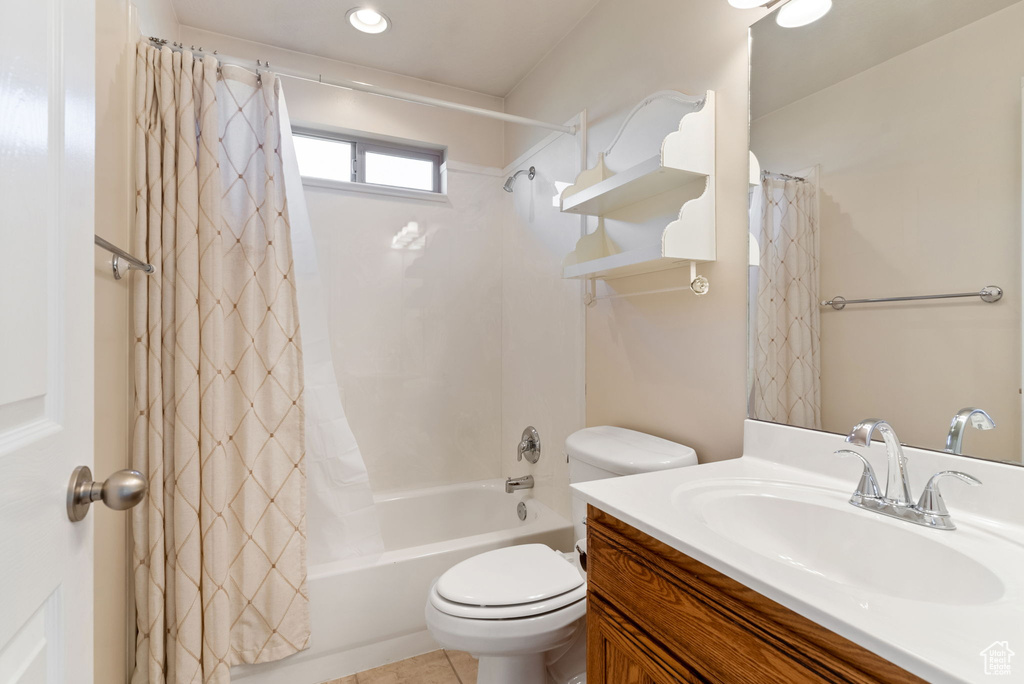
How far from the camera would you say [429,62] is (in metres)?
2.30

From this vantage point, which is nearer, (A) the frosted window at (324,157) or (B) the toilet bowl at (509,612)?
(B) the toilet bowl at (509,612)

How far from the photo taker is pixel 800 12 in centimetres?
116

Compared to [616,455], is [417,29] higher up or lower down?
higher up

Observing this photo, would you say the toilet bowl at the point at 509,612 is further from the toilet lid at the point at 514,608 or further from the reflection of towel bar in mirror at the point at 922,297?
the reflection of towel bar in mirror at the point at 922,297

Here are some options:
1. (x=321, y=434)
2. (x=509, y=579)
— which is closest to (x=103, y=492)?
(x=509, y=579)

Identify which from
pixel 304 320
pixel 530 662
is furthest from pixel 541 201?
pixel 530 662

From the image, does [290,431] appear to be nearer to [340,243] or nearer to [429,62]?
[340,243]

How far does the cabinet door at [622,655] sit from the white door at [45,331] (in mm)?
777

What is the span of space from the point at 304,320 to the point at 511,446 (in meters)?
1.29

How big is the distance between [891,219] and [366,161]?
2172 millimetres

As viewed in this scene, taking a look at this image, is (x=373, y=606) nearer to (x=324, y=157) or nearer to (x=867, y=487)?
(x=867, y=487)

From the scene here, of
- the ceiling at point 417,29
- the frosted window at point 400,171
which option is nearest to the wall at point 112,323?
the ceiling at point 417,29

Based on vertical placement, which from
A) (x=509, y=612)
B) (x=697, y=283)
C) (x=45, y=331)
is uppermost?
(x=697, y=283)

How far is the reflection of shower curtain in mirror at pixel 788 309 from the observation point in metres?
1.14
